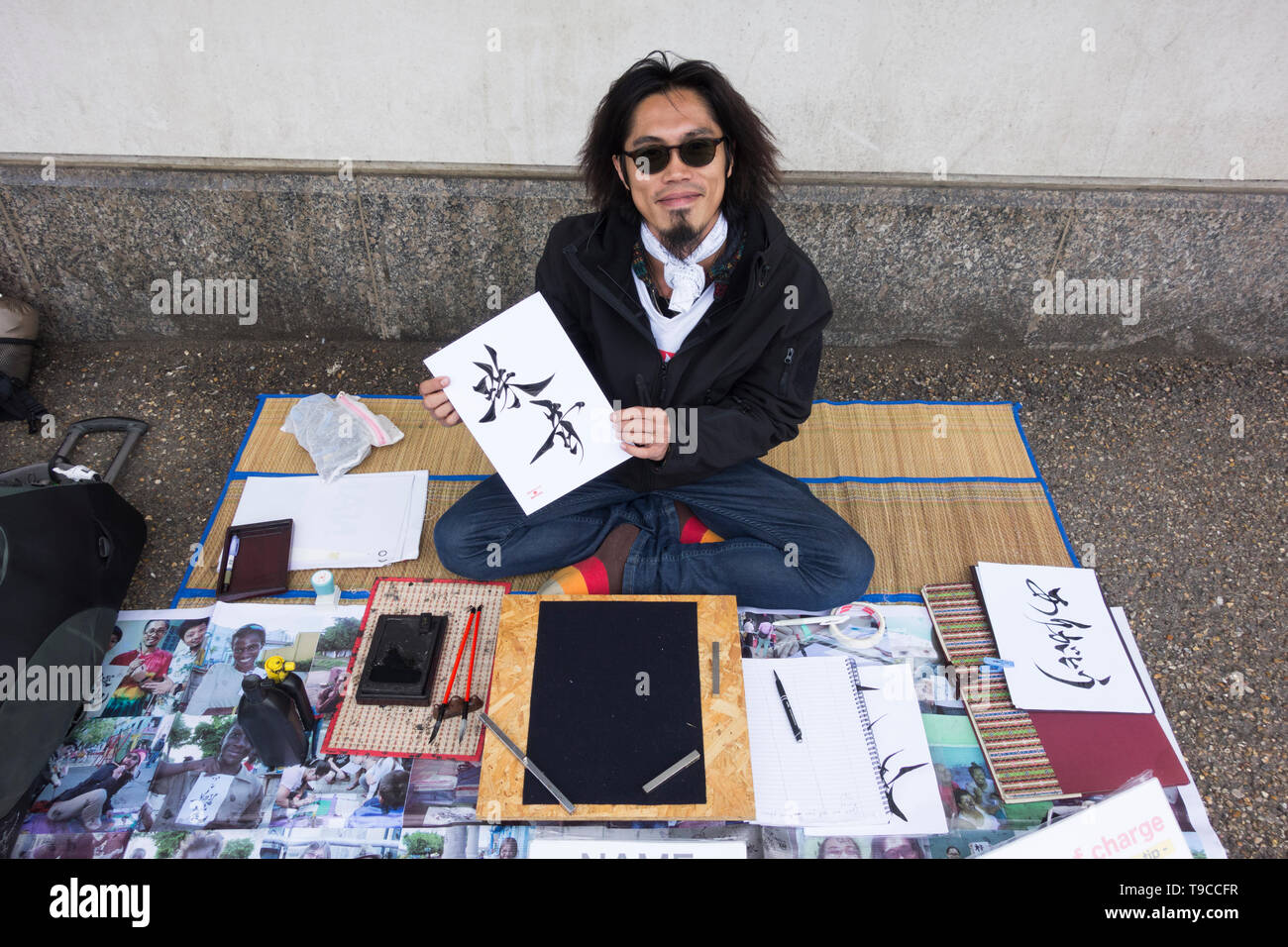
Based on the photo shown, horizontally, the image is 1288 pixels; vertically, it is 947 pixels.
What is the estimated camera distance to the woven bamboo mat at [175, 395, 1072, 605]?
2.72 metres

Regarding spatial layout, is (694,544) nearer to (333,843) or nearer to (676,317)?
(676,317)

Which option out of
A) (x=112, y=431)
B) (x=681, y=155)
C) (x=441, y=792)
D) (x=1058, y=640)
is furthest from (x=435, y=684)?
(x=112, y=431)

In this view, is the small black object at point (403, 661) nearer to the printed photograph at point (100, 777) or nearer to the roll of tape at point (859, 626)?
the printed photograph at point (100, 777)

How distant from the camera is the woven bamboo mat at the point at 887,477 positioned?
2.72 metres

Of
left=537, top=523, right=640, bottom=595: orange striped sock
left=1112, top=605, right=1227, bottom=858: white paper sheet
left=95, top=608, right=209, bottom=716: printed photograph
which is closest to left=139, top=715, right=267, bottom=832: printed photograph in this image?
left=95, top=608, right=209, bottom=716: printed photograph

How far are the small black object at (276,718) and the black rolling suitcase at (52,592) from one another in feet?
1.82

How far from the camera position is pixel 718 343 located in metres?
2.31

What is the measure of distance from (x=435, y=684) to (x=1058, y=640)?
6.52 ft

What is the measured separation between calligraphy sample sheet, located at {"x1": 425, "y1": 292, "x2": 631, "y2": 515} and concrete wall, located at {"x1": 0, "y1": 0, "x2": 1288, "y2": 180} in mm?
1341

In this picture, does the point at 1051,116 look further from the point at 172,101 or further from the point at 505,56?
the point at 172,101

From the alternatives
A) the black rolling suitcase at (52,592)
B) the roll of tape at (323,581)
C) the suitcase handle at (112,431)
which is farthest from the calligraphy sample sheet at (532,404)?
the suitcase handle at (112,431)

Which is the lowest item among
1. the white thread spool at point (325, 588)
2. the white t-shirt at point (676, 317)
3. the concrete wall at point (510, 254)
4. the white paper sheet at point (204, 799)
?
the white paper sheet at point (204, 799)

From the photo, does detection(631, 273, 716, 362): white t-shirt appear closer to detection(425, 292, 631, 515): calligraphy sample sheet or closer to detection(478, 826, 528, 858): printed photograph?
detection(425, 292, 631, 515): calligraphy sample sheet
